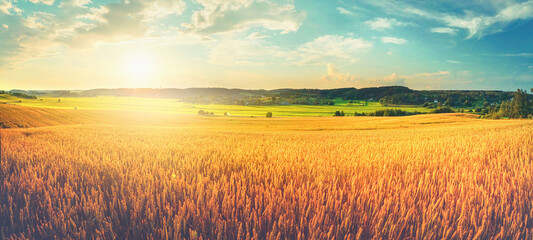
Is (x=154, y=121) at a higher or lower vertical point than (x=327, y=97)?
lower

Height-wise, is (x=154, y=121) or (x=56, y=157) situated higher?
(x=56, y=157)

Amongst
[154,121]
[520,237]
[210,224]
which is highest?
[210,224]

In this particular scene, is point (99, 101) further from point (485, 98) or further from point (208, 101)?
point (485, 98)

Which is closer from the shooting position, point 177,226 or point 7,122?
point 177,226

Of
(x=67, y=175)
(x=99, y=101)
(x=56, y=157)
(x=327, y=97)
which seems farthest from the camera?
(x=327, y=97)

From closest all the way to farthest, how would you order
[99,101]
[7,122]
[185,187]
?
1. [185,187]
2. [7,122]
3. [99,101]

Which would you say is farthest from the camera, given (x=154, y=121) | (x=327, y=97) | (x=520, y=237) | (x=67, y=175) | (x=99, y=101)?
(x=327, y=97)

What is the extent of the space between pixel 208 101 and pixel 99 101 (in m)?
43.5

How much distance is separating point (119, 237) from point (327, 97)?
129 metres

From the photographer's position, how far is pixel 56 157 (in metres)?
4.87

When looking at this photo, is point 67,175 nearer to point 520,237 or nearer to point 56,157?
point 56,157

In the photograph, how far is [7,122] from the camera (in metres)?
23.1

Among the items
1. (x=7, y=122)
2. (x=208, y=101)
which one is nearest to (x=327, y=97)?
(x=208, y=101)

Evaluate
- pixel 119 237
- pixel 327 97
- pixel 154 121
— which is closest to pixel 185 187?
pixel 119 237
